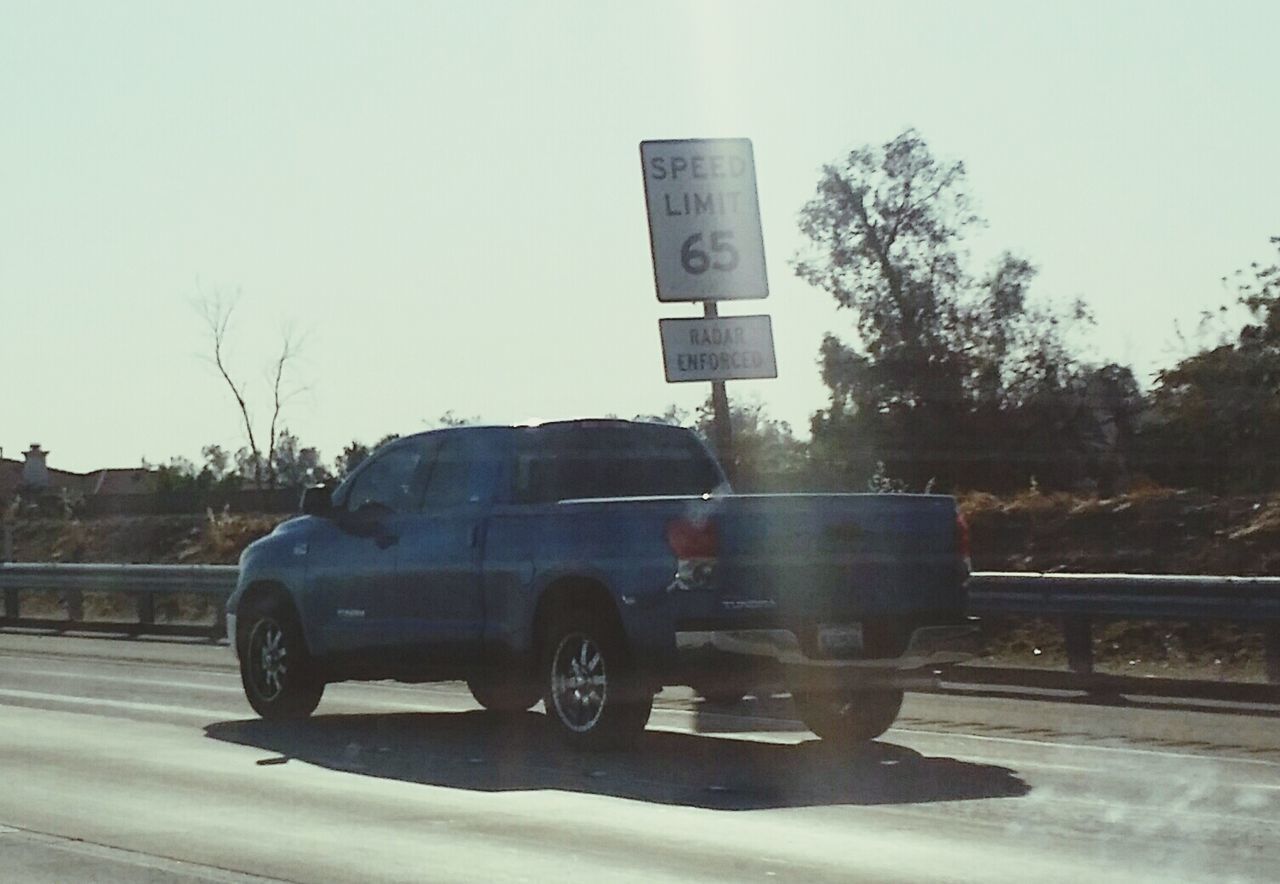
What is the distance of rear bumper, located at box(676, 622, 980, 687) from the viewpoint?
1371cm

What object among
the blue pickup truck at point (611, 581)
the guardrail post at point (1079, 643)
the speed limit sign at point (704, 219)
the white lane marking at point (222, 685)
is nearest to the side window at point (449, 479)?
the blue pickup truck at point (611, 581)

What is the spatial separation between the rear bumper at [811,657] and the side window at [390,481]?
2.89 m

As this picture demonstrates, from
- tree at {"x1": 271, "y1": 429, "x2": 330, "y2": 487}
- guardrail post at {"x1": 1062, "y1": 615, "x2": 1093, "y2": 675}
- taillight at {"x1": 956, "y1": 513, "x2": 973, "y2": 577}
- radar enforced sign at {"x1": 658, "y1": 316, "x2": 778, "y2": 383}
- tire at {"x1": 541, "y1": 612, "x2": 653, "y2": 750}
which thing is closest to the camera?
tire at {"x1": 541, "y1": 612, "x2": 653, "y2": 750}

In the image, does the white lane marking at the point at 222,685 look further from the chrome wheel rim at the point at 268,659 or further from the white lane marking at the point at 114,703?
the chrome wheel rim at the point at 268,659

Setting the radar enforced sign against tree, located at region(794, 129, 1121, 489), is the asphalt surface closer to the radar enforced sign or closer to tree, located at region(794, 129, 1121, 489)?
the radar enforced sign

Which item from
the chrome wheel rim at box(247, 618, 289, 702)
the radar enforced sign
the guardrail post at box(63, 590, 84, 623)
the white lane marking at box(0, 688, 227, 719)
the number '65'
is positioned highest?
the number '65'

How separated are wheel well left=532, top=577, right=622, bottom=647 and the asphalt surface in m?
0.75

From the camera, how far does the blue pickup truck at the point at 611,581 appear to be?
13812 millimetres

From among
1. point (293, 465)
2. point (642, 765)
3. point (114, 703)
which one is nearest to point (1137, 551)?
point (114, 703)

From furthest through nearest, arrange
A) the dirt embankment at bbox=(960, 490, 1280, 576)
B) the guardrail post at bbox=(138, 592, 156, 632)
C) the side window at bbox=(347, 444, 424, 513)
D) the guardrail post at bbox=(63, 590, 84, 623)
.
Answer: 1. the guardrail post at bbox=(63, 590, 84, 623)
2. the guardrail post at bbox=(138, 592, 156, 632)
3. the dirt embankment at bbox=(960, 490, 1280, 576)
4. the side window at bbox=(347, 444, 424, 513)

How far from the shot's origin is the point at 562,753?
1430 cm

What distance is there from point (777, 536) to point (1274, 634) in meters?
5.97

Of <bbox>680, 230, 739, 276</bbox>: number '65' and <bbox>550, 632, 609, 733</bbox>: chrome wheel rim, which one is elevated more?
<bbox>680, 230, 739, 276</bbox>: number '65'

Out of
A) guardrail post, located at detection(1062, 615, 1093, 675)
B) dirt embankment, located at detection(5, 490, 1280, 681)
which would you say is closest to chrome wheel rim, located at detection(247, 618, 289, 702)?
guardrail post, located at detection(1062, 615, 1093, 675)
